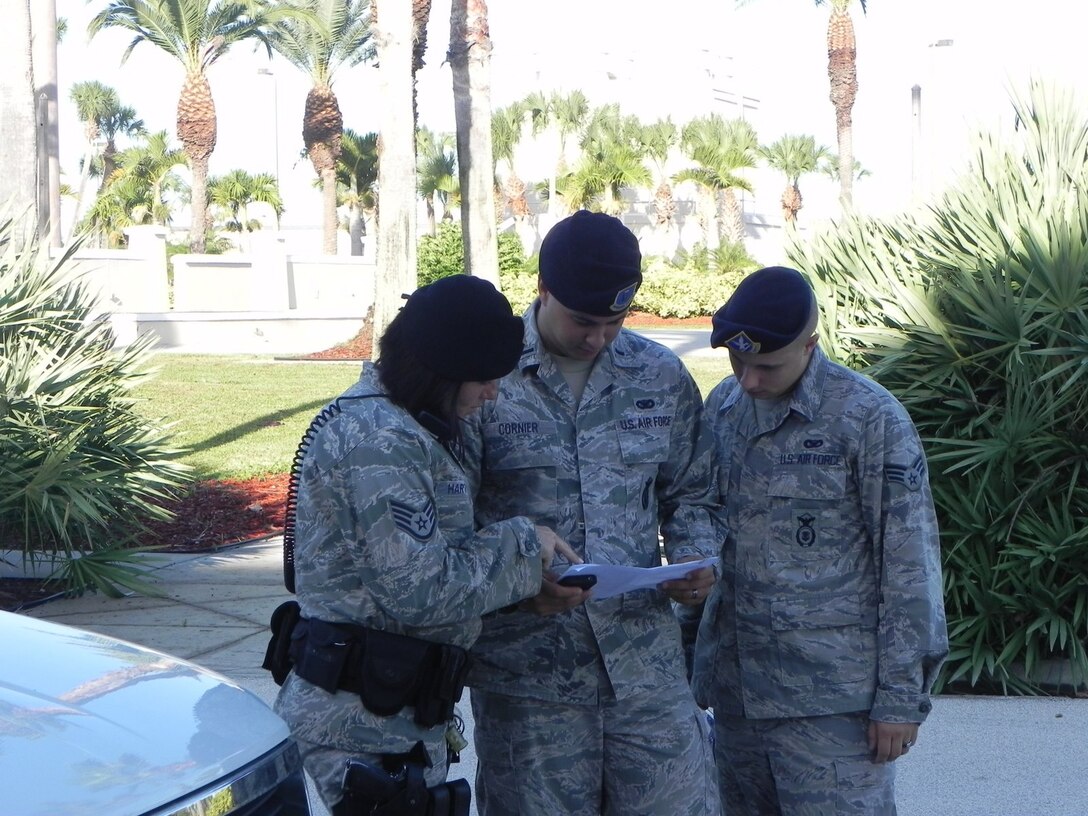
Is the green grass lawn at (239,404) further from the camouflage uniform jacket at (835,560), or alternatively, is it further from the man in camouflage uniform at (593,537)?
the camouflage uniform jacket at (835,560)

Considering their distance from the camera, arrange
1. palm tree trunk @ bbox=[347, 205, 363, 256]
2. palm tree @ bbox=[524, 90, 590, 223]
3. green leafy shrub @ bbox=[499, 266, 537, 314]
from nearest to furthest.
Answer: green leafy shrub @ bbox=[499, 266, 537, 314] < palm tree trunk @ bbox=[347, 205, 363, 256] < palm tree @ bbox=[524, 90, 590, 223]

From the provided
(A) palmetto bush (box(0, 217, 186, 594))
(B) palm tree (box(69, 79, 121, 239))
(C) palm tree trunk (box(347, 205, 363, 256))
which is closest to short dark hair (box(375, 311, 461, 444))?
(A) palmetto bush (box(0, 217, 186, 594))

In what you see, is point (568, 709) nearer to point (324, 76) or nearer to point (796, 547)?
point (796, 547)

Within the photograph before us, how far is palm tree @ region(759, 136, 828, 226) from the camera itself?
164 feet

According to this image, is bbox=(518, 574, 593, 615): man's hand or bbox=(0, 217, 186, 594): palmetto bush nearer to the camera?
bbox=(518, 574, 593, 615): man's hand

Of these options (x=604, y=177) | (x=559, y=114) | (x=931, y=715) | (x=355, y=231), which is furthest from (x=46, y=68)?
(x=559, y=114)

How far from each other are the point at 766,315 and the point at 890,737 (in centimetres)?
96

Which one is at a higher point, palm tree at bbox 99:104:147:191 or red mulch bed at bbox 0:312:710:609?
palm tree at bbox 99:104:147:191

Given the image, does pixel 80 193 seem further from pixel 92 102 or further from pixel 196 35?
pixel 92 102

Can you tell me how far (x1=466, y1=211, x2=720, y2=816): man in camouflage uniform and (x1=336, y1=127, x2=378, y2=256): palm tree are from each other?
42645mm

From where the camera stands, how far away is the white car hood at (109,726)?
6.61ft

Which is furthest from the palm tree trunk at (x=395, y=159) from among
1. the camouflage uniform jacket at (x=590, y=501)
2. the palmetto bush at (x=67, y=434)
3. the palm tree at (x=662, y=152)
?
the palm tree at (x=662, y=152)

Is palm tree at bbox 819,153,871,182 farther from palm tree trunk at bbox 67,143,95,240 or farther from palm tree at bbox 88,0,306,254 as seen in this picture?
palm tree trunk at bbox 67,143,95,240

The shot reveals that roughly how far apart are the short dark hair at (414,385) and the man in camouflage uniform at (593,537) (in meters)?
0.34
